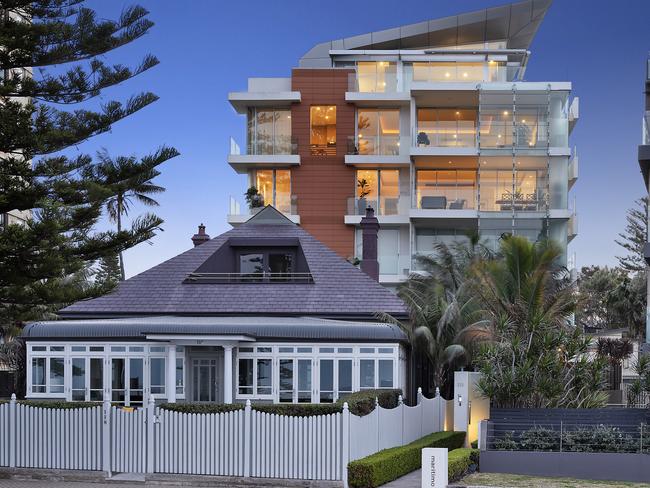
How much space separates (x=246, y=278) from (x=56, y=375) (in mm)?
6370

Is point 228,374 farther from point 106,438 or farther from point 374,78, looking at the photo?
point 374,78

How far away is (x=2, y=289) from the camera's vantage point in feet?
69.9

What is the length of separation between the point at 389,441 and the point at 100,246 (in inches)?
274

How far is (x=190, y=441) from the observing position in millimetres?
19672

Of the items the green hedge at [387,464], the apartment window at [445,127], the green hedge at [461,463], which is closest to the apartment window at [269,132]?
the apartment window at [445,127]

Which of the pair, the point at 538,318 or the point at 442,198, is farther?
the point at 442,198

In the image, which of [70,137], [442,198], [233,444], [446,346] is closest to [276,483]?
[233,444]

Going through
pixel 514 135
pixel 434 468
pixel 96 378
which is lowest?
pixel 434 468

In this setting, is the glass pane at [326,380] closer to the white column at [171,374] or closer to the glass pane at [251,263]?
the white column at [171,374]

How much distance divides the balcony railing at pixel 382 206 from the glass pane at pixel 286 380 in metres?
20.7

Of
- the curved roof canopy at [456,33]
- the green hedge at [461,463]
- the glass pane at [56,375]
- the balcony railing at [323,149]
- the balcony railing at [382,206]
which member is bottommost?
the green hedge at [461,463]

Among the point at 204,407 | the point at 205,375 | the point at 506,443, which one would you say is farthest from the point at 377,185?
the point at 204,407

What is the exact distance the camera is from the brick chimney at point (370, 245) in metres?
35.2

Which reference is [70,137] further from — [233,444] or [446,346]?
[446,346]
